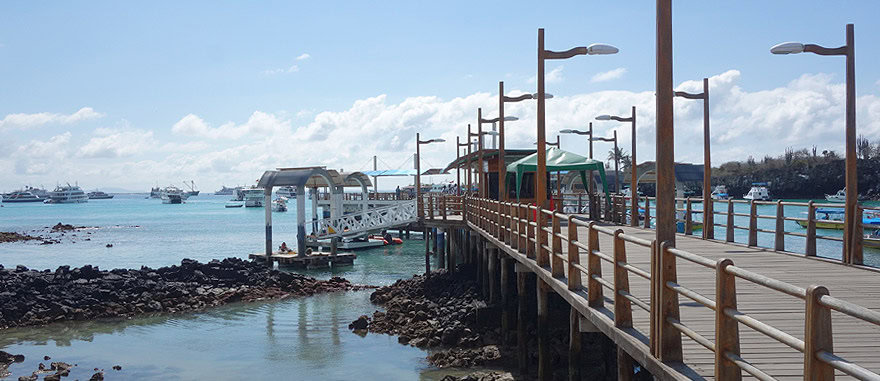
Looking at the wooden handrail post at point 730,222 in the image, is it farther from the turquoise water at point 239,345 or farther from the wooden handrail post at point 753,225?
the turquoise water at point 239,345

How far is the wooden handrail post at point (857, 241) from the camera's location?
11.0 meters

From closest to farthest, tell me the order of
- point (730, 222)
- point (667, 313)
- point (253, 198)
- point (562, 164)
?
point (667, 313), point (730, 222), point (562, 164), point (253, 198)

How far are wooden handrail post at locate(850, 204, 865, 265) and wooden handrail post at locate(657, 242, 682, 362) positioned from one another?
684 centimetres

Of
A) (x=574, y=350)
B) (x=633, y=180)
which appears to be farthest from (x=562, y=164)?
(x=574, y=350)

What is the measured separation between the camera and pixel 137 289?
81.3 ft

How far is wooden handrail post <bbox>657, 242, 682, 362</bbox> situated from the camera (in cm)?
564

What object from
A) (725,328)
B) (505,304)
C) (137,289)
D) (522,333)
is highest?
(725,328)

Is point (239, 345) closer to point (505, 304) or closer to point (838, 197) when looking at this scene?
point (505, 304)

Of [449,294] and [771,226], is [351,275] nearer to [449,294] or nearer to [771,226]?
[449,294]

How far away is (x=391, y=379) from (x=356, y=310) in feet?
27.0

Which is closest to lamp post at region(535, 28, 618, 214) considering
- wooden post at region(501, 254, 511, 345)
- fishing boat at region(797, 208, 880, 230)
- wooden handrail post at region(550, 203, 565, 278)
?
wooden handrail post at region(550, 203, 565, 278)

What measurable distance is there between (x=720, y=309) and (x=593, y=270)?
3.09 meters

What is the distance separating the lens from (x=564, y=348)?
14.7 meters

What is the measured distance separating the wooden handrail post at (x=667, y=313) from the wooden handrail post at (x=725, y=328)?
842 millimetres
